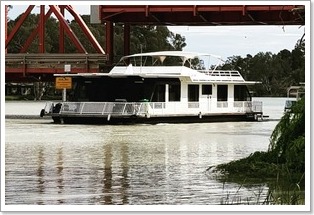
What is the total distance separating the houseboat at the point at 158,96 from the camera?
3112 centimetres

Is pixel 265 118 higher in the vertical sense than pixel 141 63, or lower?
lower

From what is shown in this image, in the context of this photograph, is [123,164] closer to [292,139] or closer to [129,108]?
[292,139]

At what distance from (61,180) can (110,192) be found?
1.52 meters

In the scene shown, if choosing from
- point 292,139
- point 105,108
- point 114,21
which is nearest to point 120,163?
point 292,139

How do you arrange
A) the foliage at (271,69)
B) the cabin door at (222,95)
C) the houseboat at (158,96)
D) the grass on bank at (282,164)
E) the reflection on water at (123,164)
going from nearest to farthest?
the grass on bank at (282,164) < the reflection on water at (123,164) < the foliage at (271,69) < the houseboat at (158,96) < the cabin door at (222,95)

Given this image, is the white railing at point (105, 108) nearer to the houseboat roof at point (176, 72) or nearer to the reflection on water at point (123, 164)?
the houseboat roof at point (176, 72)

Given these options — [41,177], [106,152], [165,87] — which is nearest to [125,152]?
[106,152]

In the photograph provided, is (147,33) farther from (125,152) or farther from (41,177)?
(41,177)

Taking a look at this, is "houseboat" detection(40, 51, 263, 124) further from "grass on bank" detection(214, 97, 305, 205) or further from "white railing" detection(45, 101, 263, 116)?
"grass on bank" detection(214, 97, 305, 205)

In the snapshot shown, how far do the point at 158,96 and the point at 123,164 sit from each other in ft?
56.3

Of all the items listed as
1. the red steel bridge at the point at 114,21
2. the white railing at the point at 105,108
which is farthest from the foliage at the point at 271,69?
the white railing at the point at 105,108

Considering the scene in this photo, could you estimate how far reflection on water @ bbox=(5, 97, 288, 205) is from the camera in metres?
11.5

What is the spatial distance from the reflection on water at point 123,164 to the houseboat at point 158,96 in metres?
3.33

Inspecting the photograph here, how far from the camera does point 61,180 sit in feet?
43.3
